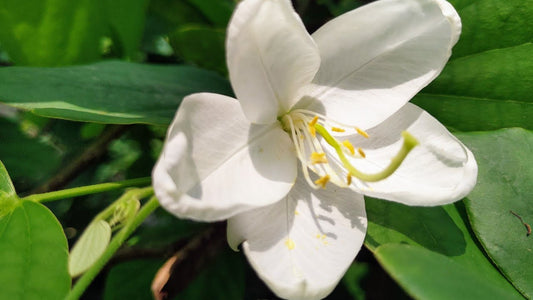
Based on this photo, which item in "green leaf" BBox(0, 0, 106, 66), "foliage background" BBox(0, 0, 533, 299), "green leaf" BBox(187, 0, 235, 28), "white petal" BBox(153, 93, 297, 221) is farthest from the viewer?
"green leaf" BBox(187, 0, 235, 28)

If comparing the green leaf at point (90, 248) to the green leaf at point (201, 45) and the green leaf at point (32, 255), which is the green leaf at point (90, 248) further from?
the green leaf at point (201, 45)

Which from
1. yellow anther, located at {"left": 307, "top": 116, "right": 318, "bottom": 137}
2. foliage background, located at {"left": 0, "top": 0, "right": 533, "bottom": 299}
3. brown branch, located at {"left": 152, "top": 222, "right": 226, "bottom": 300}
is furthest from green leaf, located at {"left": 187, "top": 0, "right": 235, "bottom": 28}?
yellow anther, located at {"left": 307, "top": 116, "right": 318, "bottom": 137}

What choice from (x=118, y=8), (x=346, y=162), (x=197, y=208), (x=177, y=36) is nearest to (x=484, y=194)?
(x=346, y=162)

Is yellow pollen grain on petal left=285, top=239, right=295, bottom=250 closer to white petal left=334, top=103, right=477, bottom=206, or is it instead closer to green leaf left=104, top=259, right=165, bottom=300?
white petal left=334, top=103, right=477, bottom=206

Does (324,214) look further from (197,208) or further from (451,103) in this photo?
(451,103)

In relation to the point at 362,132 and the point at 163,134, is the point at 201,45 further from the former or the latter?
the point at 362,132
